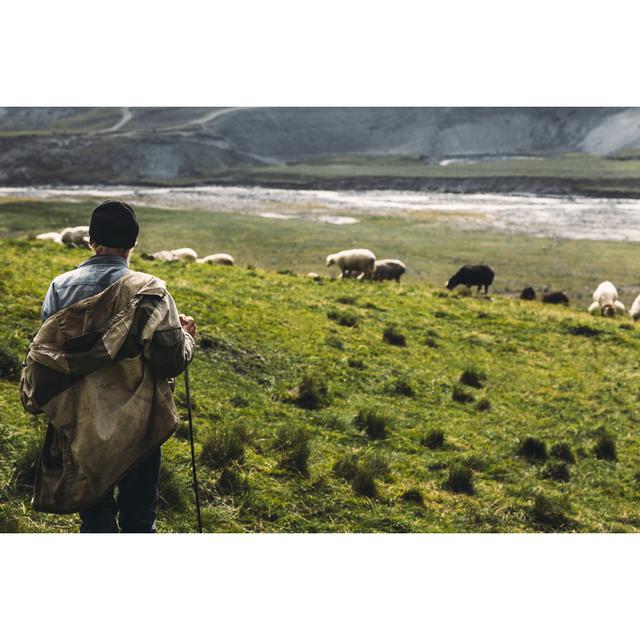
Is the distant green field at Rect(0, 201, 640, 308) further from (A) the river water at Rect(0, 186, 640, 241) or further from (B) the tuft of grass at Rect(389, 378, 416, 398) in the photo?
(B) the tuft of grass at Rect(389, 378, 416, 398)

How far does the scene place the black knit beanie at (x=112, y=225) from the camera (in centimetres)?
440

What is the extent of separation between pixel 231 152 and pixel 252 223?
1556cm

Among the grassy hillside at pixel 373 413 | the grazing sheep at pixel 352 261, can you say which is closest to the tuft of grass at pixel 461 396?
the grassy hillside at pixel 373 413

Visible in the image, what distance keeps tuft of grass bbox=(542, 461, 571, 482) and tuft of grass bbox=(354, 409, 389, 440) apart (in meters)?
2.16

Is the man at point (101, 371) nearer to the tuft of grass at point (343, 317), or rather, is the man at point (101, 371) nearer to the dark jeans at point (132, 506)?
the dark jeans at point (132, 506)

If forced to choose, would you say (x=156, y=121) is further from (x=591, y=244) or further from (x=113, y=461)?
(x=113, y=461)

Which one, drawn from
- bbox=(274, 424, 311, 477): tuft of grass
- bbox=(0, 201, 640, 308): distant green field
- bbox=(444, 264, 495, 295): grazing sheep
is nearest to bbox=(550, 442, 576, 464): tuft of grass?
bbox=(274, 424, 311, 477): tuft of grass

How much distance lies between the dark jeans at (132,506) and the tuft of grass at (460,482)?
4399 mm

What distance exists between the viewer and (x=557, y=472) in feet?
30.3

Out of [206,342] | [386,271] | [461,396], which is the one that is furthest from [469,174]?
[206,342]

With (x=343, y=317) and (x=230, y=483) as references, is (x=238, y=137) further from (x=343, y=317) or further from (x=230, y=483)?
(x=230, y=483)

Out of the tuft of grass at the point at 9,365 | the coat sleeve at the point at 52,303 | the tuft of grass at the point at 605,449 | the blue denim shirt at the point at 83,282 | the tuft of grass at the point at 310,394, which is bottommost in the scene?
the tuft of grass at the point at 605,449

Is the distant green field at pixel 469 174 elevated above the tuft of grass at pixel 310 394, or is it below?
above

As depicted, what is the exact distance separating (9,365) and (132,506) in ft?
15.9
